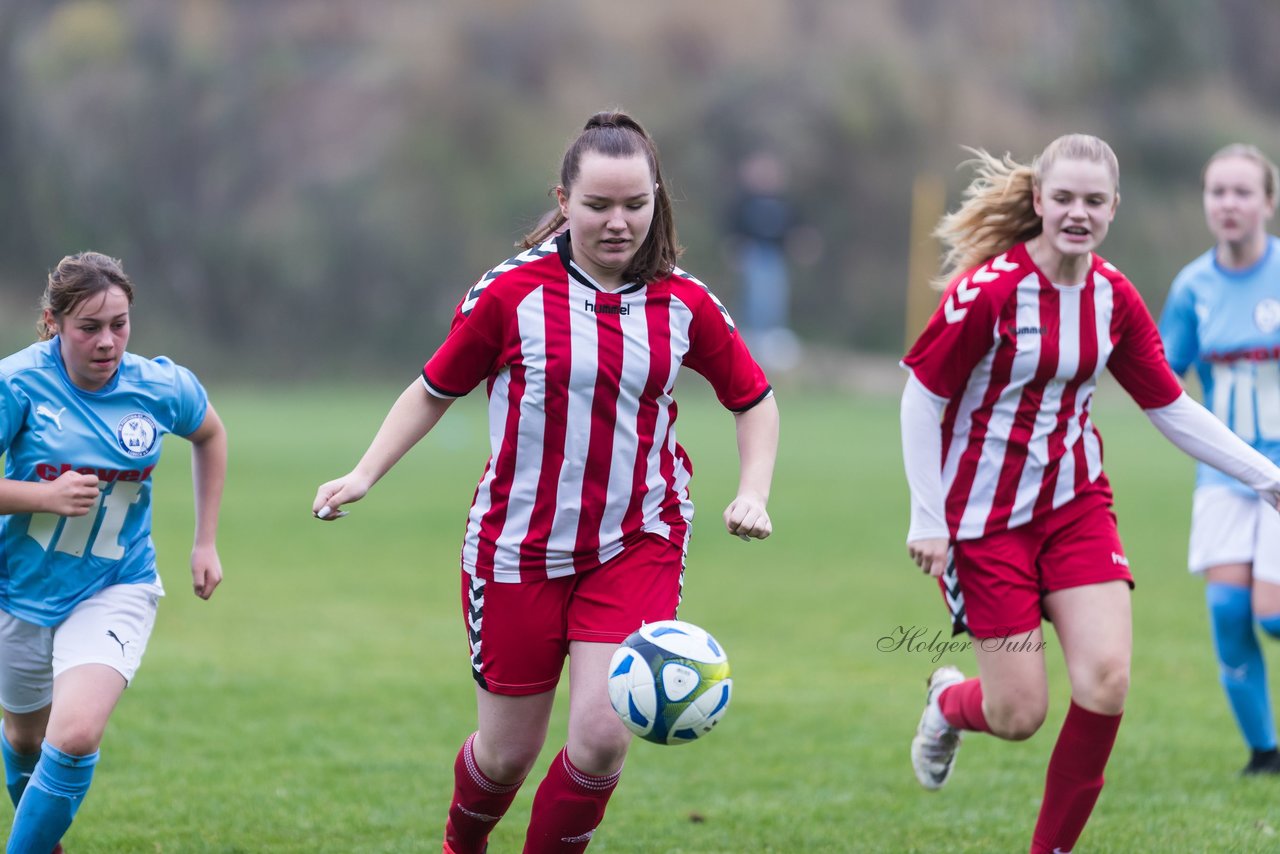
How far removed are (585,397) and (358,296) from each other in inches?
958

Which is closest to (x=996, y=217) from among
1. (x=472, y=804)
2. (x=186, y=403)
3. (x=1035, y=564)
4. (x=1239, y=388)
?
(x=1035, y=564)

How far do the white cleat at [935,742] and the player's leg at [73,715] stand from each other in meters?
2.33

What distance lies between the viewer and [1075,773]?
4387mm

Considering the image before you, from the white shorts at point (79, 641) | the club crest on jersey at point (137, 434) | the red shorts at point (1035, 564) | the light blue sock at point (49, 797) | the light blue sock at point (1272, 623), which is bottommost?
the light blue sock at point (49, 797)

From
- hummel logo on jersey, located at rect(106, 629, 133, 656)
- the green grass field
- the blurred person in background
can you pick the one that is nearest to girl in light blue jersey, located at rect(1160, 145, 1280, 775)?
the green grass field

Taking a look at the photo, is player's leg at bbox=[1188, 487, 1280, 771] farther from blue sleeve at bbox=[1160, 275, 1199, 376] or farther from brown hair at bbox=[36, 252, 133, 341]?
brown hair at bbox=[36, 252, 133, 341]

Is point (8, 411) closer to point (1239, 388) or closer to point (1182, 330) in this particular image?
point (1182, 330)

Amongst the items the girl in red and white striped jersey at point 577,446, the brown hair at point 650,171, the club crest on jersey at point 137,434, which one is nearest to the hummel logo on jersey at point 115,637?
the club crest on jersey at point 137,434

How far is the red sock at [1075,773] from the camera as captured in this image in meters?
4.36

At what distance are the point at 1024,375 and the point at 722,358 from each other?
0.87 metres

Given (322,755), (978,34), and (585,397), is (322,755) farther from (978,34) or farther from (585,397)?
(978,34)

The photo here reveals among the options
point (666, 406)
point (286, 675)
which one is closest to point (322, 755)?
point (286, 675)

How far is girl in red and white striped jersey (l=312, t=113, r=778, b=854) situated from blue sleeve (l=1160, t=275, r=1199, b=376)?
2193 millimetres

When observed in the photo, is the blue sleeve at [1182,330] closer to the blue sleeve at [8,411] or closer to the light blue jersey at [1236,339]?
the light blue jersey at [1236,339]
